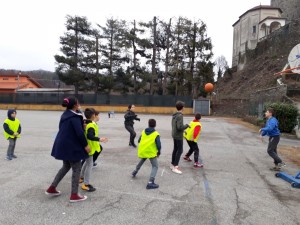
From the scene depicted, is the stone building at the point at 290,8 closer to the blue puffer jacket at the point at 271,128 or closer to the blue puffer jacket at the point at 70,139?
the blue puffer jacket at the point at 271,128

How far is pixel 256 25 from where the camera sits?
50.6m

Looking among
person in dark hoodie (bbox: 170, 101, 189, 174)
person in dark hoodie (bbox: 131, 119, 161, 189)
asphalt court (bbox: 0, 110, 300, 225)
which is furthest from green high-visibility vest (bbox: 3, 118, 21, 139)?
person in dark hoodie (bbox: 170, 101, 189, 174)

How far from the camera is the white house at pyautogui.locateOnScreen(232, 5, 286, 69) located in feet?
160

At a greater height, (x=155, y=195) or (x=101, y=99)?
(x=101, y=99)

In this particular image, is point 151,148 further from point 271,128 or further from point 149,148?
point 271,128

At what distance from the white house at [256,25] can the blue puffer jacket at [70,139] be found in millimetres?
50604

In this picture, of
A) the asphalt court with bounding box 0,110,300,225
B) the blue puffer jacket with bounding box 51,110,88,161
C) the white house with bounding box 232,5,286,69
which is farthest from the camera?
the white house with bounding box 232,5,286,69

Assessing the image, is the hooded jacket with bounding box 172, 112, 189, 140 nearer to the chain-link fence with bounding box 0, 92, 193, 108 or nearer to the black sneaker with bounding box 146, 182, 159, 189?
the black sneaker with bounding box 146, 182, 159, 189

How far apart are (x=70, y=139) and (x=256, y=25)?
2130 inches

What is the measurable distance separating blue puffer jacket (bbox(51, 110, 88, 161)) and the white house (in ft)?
166

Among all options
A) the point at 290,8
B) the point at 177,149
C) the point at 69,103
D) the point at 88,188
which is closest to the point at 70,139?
the point at 69,103

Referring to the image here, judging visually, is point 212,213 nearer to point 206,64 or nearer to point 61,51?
point 206,64

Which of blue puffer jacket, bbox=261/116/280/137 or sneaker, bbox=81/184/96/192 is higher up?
blue puffer jacket, bbox=261/116/280/137

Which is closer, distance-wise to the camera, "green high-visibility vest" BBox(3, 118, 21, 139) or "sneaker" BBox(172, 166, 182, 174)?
"sneaker" BBox(172, 166, 182, 174)
